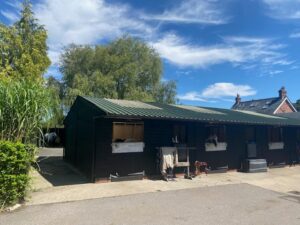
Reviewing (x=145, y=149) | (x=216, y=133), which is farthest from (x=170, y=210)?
(x=216, y=133)

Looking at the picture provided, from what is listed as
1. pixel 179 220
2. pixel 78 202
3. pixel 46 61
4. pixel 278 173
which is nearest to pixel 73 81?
pixel 46 61

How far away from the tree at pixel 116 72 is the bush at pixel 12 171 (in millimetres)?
20229

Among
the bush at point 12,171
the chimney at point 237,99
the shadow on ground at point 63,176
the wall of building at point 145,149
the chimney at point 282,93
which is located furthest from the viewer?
the chimney at point 237,99

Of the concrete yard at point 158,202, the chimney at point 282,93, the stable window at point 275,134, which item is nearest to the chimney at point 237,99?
the chimney at point 282,93

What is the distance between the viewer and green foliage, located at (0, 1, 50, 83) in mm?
20312

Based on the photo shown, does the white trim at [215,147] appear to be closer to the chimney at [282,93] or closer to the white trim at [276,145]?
the white trim at [276,145]

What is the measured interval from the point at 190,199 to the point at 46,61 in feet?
57.1

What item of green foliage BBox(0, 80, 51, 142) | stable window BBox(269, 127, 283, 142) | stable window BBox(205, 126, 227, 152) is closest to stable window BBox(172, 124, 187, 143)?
stable window BBox(205, 126, 227, 152)

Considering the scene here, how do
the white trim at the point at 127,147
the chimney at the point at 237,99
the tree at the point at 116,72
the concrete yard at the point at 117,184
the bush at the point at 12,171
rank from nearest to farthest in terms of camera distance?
the bush at the point at 12,171, the concrete yard at the point at 117,184, the white trim at the point at 127,147, the tree at the point at 116,72, the chimney at the point at 237,99

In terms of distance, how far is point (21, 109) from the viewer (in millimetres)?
7023

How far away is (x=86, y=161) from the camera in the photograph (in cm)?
1159

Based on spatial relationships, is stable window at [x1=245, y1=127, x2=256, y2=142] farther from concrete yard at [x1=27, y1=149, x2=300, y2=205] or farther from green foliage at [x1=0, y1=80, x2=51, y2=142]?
green foliage at [x1=0, y1=80, x2=51, y2=142]

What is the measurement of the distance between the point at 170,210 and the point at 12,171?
12.4ft

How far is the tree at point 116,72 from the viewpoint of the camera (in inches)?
1136
